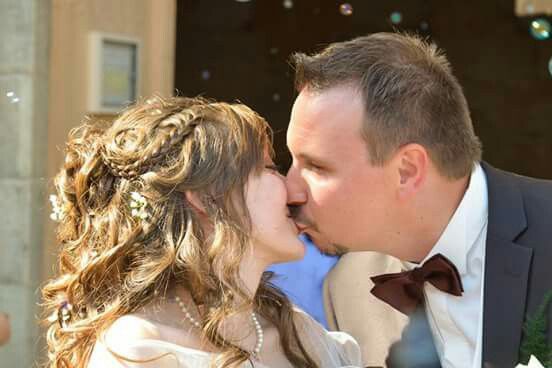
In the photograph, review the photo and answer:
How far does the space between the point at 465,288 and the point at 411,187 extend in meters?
0.33

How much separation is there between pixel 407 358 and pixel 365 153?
2.09ft

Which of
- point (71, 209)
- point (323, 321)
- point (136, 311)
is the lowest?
point (323, 321)

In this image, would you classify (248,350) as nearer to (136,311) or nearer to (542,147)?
(136,311)

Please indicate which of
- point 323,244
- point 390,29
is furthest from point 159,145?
point 390,29

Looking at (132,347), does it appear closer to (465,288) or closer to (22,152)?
(465,288)

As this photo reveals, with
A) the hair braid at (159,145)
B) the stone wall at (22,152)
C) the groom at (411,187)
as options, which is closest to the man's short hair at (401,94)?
the groom at (411,187)

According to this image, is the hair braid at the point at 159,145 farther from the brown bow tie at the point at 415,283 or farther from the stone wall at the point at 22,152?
the stone wall at the point at 22,152

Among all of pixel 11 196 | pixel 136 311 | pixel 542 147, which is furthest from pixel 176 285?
pixel 542 147

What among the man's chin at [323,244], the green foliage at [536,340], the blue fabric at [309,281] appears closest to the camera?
the green foliage at [536,340]

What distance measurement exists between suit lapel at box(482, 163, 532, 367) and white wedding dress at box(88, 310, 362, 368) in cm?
44

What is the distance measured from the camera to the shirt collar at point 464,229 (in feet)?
9.18

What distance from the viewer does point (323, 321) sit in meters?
3.45

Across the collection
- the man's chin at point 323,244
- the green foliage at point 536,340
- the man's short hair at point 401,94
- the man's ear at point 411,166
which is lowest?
→ the green foliage at point 536,340

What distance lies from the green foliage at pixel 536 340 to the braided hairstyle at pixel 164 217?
73 centimetres
